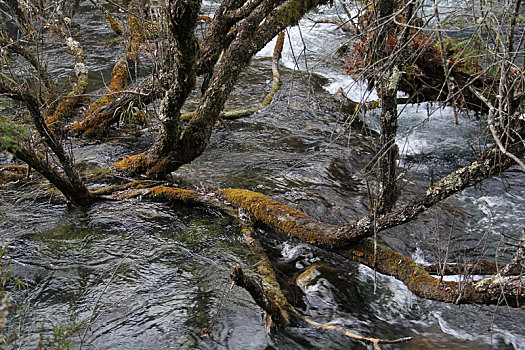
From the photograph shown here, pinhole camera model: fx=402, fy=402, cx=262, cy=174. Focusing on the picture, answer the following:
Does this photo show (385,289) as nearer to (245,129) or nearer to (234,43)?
(234,43)

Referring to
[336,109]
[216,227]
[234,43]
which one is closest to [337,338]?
[216,227]

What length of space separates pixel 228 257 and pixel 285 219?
2.39 ft

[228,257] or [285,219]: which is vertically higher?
[285,219]

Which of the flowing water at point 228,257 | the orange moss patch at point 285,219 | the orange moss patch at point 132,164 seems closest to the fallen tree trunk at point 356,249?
the orange moss patch at point 285,219

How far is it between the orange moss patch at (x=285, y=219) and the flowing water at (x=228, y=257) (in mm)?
320

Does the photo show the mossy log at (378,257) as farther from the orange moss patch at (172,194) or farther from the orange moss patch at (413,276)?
the orange moss patch at (172,194)

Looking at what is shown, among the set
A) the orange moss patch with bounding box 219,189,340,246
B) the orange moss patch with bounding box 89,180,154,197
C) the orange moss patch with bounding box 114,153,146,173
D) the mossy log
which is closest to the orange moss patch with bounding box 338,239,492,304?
the mossy log

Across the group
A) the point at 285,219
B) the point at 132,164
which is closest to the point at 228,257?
the point at 285,219

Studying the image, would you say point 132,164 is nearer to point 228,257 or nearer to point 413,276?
point 228,257

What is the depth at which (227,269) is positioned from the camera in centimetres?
409

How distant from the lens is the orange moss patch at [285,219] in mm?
3861

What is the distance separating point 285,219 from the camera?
420 cm

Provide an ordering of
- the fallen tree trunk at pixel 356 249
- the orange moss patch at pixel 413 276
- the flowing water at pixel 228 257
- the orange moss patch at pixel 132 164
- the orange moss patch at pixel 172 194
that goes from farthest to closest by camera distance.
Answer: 1. the orange moss patch at pixel 132 164
2. the orange moss patch at pixel 172 194
3. the flowing water at pixel 228 257
4. the orange moss patch at pixel 413 276
5. the fallen tree trunk at pixel 356 249

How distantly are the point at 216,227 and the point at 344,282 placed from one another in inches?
62.1
